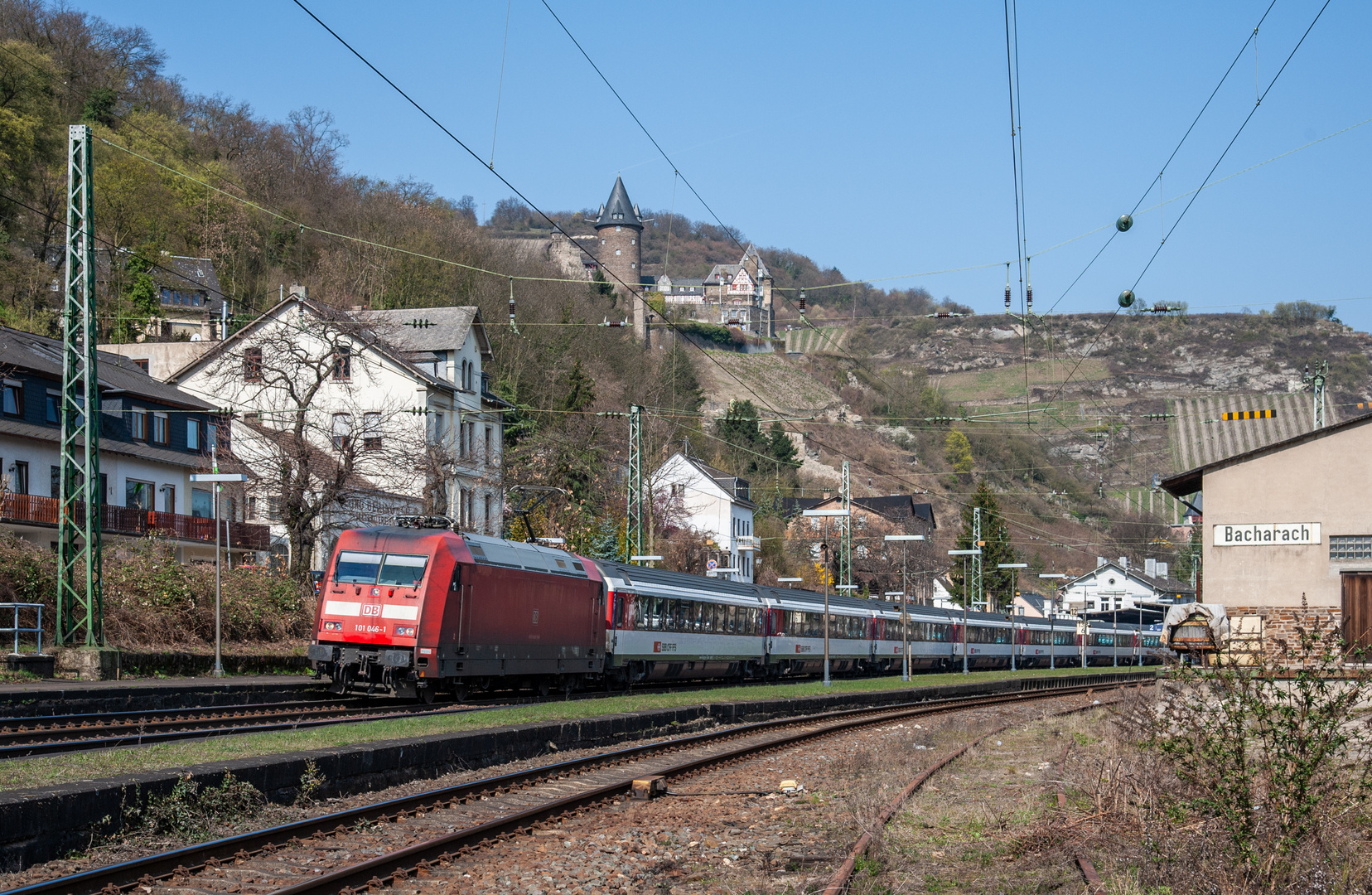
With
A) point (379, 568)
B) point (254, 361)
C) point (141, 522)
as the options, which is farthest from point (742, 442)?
point (379, 568)

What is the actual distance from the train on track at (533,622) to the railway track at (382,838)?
20.0 ft

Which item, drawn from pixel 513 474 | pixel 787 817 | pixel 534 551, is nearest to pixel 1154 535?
pixel 513 474

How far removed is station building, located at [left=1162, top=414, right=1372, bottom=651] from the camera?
80.1ft

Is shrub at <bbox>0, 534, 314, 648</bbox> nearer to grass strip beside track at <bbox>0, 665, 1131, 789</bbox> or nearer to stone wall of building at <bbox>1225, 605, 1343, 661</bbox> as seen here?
grass strip beside track at <bbox>0, 665, 1131, 789</bbox>

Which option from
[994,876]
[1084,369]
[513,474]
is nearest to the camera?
[994,876]

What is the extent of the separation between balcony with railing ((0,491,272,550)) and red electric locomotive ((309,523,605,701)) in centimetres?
1429

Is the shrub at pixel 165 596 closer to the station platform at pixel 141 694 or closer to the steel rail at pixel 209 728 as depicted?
the station platform at pixel 141 694

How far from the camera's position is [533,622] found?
83.3 ft

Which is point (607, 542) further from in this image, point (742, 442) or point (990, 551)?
point (742, 442)

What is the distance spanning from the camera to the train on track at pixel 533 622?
2155 centimetres

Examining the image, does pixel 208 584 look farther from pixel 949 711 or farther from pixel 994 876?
pixel 994 876

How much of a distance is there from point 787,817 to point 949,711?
63.5 feet

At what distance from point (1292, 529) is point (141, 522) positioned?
3499 centimetres

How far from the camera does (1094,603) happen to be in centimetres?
11300
